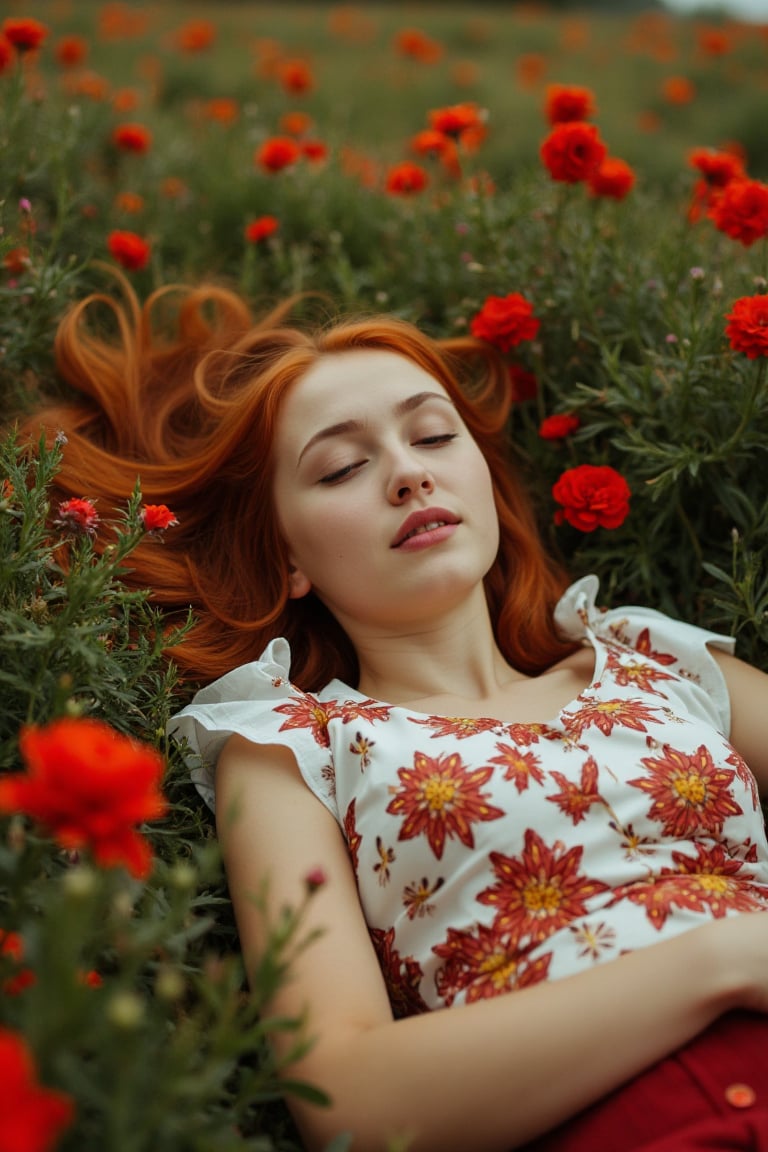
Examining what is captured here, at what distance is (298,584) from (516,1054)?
42.6 inches

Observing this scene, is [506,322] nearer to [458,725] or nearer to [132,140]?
[458,725]

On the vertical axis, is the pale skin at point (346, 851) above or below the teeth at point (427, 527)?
below

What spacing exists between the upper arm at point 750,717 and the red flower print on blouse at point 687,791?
256 millimetres

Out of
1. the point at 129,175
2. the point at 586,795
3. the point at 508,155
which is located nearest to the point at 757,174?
the point at 508,155

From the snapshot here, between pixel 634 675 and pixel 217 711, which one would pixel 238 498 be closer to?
pixel 217 711

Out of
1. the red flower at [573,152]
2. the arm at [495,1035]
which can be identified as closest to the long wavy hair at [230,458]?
the red flower at [573,152]

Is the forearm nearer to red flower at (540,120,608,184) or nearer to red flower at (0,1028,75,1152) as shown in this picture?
red flower at (0,1028,75,1152)

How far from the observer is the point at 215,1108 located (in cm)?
127

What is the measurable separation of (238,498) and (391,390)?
46 cm

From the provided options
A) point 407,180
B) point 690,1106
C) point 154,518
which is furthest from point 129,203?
point 690,1106

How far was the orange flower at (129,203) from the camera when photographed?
10.6ft

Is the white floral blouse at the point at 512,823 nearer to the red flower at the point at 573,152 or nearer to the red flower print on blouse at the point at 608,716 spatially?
the red flower print on blouse at the point at 608,716

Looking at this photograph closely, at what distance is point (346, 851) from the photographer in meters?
1.75

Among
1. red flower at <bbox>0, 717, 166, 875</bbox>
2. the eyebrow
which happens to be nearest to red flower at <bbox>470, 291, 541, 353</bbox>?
the eyebrow
